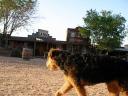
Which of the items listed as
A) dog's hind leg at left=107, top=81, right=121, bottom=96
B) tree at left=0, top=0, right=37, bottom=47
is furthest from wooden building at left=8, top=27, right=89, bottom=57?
dog's hind leg at left=107, top=81, right=121, bottom=96

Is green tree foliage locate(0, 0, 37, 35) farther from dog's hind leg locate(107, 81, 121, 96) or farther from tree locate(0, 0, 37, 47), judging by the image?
dog's hind leg locate(107, 81, 121, 96)

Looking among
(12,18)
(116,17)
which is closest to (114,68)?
(12,18)

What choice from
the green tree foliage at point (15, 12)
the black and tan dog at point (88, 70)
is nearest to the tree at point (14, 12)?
the green tree foliage at point (15, 12)

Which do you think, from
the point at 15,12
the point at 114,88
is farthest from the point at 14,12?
the point at 114,88

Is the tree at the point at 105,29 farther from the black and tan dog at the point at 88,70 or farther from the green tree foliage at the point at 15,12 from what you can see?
the black and tan dog at the point at 88,70

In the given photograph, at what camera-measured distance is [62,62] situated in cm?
855

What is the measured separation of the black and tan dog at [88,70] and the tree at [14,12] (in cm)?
5446

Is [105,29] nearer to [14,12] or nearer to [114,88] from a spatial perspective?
[14,12]

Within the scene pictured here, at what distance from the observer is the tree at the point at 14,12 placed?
62.5 m

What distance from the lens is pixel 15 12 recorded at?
64.1 m

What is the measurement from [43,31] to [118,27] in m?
14.1

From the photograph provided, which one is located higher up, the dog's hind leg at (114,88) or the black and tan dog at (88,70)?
the black and tan dog at (88,70)

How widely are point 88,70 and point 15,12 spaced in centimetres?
5657

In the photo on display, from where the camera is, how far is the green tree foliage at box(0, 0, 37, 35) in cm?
6253
